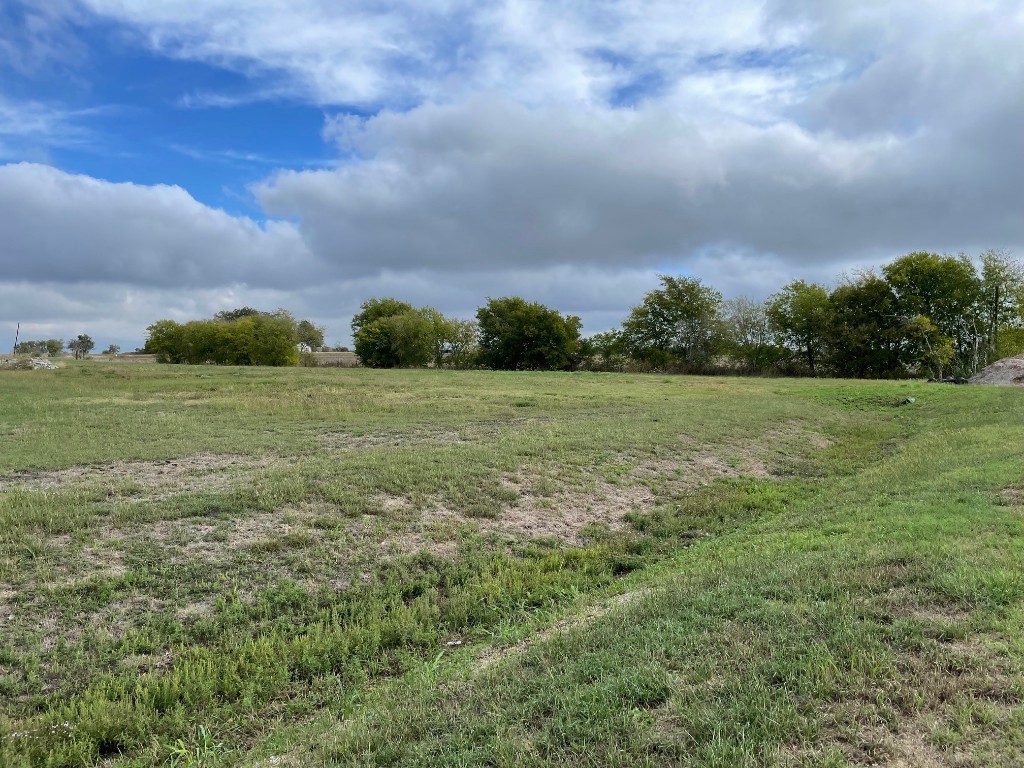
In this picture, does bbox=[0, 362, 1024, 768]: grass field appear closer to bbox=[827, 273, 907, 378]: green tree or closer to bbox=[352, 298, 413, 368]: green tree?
bbox=[827, 273, 907, 378]: green tree

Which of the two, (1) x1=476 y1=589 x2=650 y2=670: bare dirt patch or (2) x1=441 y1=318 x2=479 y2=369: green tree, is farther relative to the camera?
(2) x1=441 y1=318 x2=479 y2=369: green tree

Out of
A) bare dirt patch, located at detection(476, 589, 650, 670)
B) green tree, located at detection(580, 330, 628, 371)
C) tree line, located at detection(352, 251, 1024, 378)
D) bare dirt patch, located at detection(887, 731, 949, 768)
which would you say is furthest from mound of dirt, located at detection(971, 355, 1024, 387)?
bare dirt patch, located at detection(887, 731, 949, 768)

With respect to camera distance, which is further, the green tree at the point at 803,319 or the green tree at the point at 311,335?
the green tree at the point at 311,335

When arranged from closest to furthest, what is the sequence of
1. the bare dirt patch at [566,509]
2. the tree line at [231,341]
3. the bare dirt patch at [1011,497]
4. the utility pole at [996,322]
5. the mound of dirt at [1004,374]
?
1. the bare dirt patch at [1011,497]
2. the bare dirt patch at [566,509]
3. the mound of dirt at [1004,374]
4. the utility pole at [996,322]
5. the tree line at [231,341]

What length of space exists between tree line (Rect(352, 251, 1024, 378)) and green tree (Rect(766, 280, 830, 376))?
0.14 meters

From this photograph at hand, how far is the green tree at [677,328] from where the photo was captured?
7975 cm

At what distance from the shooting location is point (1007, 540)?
288 inches

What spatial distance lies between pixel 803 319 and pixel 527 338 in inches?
1401

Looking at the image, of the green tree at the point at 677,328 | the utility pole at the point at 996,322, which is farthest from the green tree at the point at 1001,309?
the green tree at the point at 677,328

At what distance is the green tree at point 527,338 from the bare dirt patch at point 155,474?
233 ft

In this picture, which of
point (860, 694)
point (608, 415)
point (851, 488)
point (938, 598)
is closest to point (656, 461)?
point (851, 488)

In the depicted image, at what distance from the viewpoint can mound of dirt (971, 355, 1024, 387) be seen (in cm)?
4459

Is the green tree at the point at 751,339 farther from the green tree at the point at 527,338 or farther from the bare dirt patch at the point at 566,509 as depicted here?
the bare dirt patch at the point at 566,509

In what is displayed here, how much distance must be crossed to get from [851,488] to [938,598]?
909 centimetres
